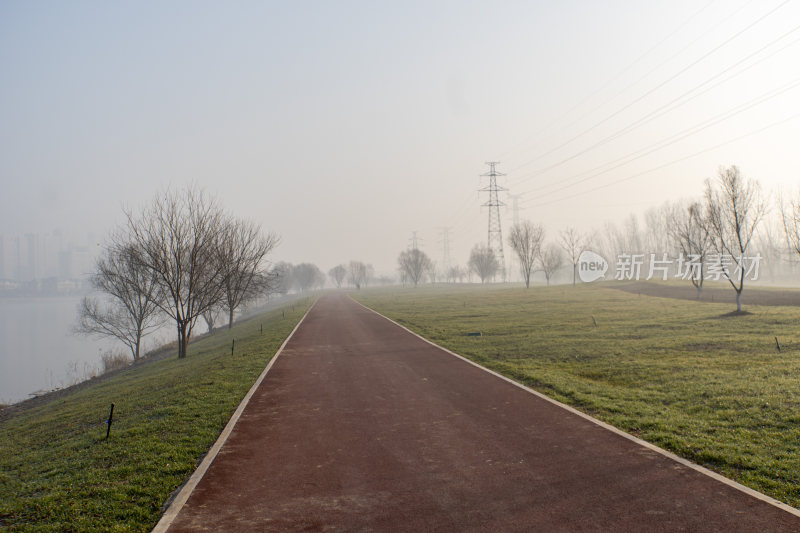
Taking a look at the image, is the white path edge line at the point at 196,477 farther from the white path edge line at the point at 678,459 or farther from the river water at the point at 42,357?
the river water at the point at 42,357

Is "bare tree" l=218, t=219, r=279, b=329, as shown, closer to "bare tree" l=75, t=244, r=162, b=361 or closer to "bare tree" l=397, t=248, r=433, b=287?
"bare tree" l=75, t=244, r=162, b=361

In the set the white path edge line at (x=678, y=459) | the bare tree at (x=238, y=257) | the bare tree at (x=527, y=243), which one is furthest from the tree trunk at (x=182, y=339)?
the bare tree at (x=527, y=243)

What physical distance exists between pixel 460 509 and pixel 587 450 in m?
2.72

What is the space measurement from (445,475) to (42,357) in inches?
2086

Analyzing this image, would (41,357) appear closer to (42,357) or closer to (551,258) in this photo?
(42,357)

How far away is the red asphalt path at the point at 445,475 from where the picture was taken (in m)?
4.53

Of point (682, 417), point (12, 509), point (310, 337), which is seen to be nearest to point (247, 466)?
point (12, 509)

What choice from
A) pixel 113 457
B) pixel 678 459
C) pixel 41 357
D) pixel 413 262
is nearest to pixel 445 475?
pixel 678 459

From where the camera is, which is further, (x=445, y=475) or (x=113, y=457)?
(x=113, y=457)

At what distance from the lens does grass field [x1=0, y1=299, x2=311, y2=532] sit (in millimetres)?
4934

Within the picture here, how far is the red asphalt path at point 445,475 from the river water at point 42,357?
90.0 feet

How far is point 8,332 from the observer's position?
6169 centimetres

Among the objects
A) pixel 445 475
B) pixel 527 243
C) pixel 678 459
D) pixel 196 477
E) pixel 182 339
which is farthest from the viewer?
pixel 527 243

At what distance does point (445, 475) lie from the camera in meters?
5.69
